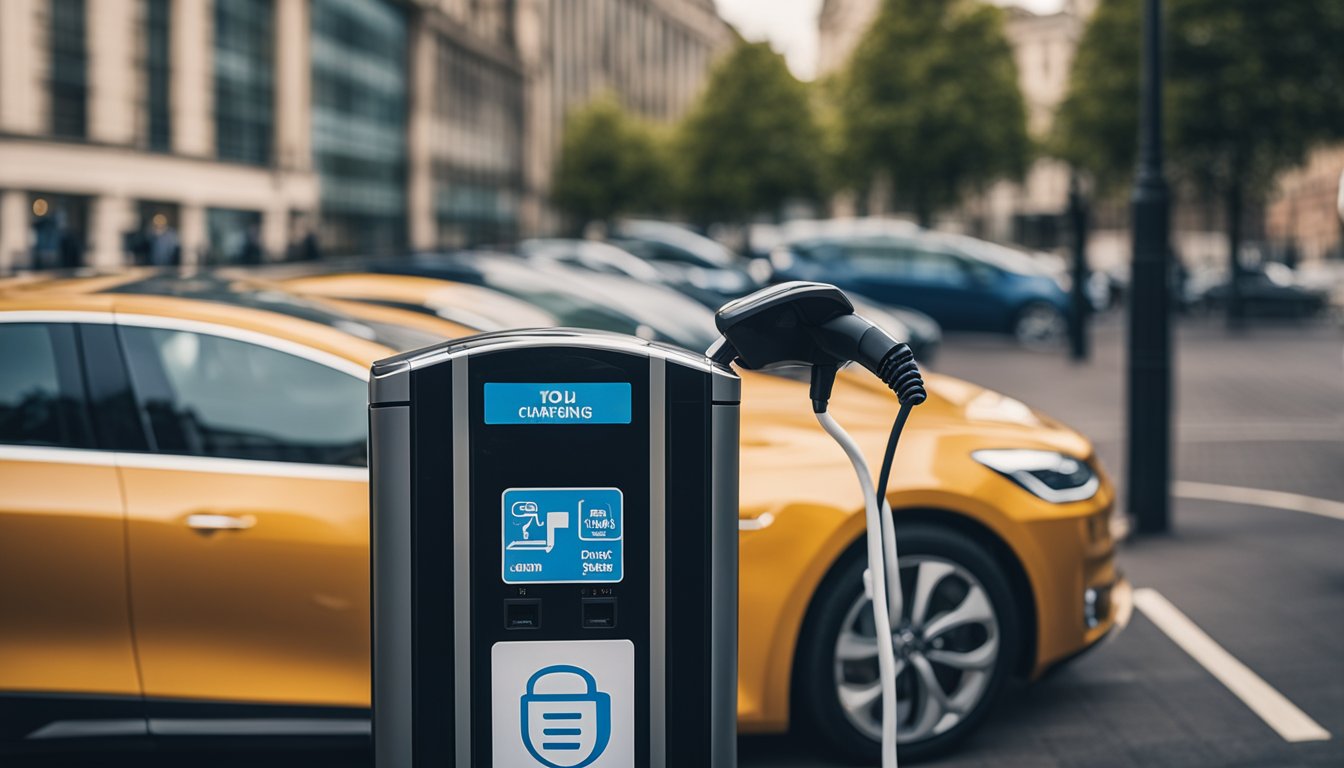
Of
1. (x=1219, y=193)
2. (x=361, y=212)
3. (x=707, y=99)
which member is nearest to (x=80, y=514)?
(x=1219, y=193)

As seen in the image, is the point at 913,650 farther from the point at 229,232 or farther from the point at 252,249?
the point at 229,232

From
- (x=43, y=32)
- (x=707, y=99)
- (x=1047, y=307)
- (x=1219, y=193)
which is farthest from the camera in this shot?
(x=707, y=99)

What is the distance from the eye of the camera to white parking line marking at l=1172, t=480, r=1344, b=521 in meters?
8.56

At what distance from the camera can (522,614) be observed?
8.54 ft

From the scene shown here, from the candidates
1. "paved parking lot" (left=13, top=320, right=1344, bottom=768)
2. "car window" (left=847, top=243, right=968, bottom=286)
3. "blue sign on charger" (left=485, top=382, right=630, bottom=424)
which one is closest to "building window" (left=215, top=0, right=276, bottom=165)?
"car window" (left=847, top=243, right=968, bottom=286)

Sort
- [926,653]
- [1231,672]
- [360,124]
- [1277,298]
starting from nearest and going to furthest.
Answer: [926,653] < [1231,672] < [1277,298] < [360,124]

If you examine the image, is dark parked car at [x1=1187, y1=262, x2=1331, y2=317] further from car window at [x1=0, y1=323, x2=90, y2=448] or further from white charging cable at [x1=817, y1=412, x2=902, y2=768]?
white charging cable at [x1=817, y1=412, x2=902, y2=768]

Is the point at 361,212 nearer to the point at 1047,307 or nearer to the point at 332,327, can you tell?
the point at 1047,307

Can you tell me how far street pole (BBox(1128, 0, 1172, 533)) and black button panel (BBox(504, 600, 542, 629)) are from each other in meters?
5.74

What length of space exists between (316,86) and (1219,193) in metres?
23.7

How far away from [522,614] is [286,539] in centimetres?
134

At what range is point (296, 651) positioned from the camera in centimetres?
378

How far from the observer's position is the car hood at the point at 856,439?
406 centimetres

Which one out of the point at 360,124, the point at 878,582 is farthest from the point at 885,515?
the point at 360,124
